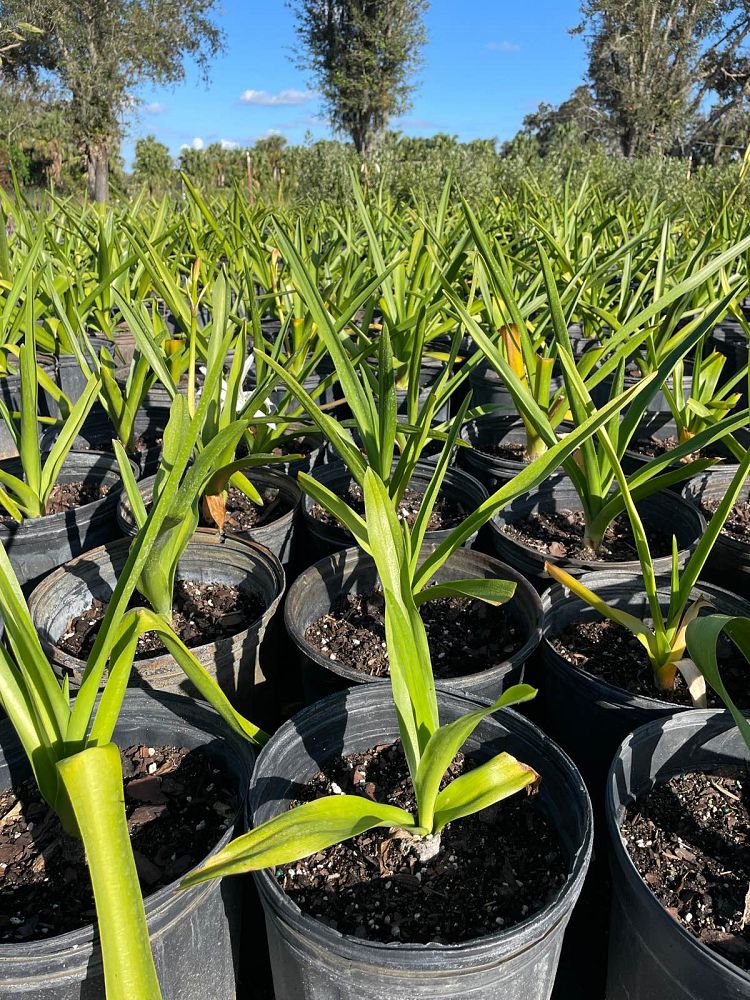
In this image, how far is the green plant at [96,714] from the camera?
2.11ft

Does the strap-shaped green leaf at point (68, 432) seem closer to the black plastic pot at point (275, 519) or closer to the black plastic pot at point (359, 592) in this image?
the black plastic pot at point (275, 519)

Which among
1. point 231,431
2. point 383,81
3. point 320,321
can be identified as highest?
point 383,81

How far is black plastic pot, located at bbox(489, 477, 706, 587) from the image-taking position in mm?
1480

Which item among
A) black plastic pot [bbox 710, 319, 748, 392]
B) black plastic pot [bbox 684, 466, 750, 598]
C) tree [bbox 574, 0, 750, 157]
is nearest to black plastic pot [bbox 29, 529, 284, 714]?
black plastic pot [bbox 684, 466, 750, 598]

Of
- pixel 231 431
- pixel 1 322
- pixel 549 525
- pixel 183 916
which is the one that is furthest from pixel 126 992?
pixel 1 322

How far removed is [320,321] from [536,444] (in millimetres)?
1023

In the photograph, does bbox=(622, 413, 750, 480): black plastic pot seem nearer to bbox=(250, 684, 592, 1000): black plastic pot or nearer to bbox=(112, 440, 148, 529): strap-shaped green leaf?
bbox=(250, 684, 592, 1000): black plastic pot

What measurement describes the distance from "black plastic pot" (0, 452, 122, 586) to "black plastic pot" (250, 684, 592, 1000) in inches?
38.8

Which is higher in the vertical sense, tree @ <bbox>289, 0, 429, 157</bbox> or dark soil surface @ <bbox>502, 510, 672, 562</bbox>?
tree @ <bbox>289, 0, 429, 157</bbox>

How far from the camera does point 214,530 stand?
160 cm

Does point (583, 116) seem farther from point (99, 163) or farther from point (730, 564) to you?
point (730, 564)

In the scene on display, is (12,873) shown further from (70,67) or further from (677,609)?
(70,67)

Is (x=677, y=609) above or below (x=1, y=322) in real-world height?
below

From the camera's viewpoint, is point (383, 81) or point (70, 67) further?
point (383, 81)
